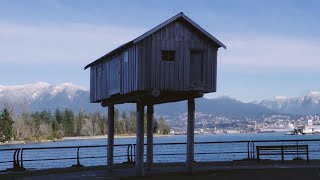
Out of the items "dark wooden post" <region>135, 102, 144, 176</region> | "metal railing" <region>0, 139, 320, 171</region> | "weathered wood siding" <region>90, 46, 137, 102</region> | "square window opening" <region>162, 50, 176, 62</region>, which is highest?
"square window opening" <region>162, 50, 176, 62</region>

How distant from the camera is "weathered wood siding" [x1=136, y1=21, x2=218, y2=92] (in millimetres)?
24453

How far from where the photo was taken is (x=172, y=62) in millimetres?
24953

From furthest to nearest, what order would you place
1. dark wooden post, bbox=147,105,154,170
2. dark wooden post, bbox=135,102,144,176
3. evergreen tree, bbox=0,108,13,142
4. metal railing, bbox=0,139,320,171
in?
evergreen tree, bbox=0,108,13,142 → metal railing, bbox=0,139,320,171 → dark wooden post, bbox=147,105,154,170 → dark wooden post, bbox=135,102,144,176

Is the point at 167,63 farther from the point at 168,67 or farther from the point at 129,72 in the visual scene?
the point at 129,72

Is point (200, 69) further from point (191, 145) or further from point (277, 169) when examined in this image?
point (277, 169)

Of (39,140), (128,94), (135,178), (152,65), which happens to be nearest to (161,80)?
(152,65)

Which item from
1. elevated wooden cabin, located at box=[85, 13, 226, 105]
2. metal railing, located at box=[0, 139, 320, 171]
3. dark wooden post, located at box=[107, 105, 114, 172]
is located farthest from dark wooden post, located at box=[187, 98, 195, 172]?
metal railing, located at box=[0, 139, 320, 171]

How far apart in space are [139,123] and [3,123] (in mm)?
143282

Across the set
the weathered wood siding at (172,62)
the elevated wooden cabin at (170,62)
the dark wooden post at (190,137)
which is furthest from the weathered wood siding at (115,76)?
the dark wooden post at (190,137)

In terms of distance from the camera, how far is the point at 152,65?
2458cm

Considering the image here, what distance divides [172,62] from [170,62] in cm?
9

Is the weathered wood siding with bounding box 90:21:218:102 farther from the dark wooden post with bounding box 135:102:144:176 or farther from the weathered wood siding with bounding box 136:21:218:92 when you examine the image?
the dark wooden post with bounding box 135:102:144:176

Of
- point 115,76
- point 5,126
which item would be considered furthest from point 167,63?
point 5,126

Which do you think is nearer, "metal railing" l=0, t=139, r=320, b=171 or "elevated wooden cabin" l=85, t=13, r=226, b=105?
"elevated wooden cabin" l=85, t=13, r=226, b=105
